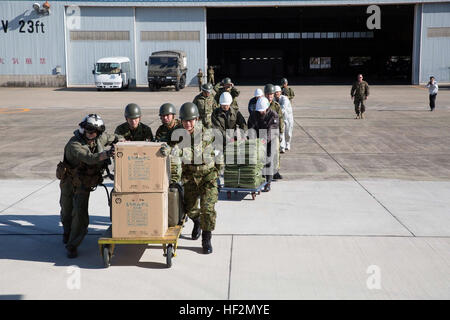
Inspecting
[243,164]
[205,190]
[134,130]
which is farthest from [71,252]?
[243,164]

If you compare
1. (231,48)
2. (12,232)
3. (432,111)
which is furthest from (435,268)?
(231,48)

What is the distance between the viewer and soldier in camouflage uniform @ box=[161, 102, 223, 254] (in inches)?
277

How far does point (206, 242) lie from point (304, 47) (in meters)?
63.4

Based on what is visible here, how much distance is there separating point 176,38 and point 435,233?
40.1m

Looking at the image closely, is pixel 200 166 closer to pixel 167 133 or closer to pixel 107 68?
pixel 167 133

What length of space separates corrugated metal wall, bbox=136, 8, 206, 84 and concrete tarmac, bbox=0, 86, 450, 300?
104 ft

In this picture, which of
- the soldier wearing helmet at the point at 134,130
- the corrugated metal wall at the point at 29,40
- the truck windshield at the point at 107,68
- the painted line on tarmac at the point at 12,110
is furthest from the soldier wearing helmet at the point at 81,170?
the corrugated metal wall at the point at 29,40

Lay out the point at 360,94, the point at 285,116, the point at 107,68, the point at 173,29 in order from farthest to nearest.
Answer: the point at 173,29 → the point at 107,68 → the point at 360,94 → the point at 285,116

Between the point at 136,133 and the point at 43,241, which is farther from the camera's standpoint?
the point at 136,133

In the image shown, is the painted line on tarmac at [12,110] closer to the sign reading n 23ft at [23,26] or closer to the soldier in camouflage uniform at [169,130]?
the sign reading n 23ft at [23,26]

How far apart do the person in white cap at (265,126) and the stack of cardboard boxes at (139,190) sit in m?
4.06

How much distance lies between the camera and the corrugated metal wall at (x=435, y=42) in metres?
44.9

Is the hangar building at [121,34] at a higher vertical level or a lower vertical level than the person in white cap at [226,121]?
higher

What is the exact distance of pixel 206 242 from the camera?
7.07 m
